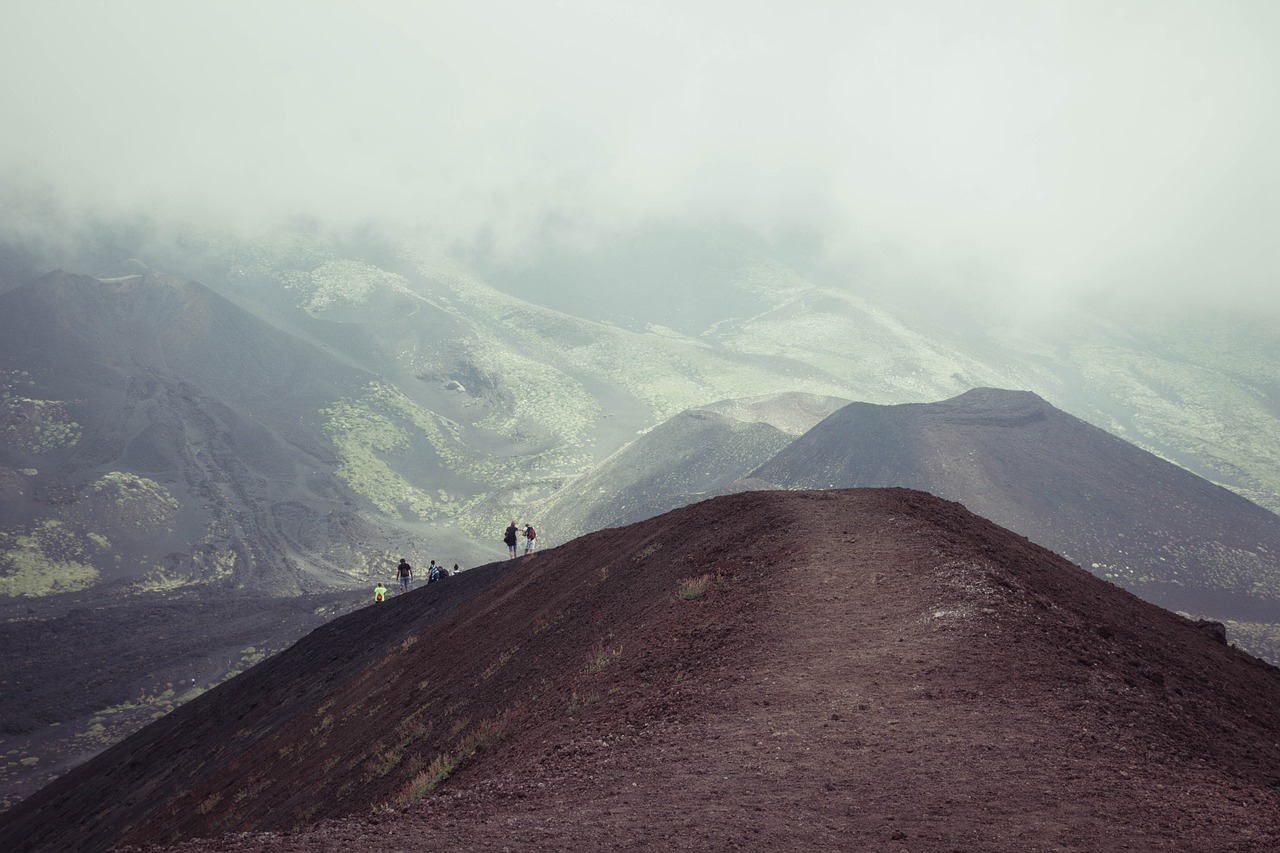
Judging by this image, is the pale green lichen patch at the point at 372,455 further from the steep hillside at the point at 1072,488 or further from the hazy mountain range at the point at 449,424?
the steep hillside at the point at 1072,488

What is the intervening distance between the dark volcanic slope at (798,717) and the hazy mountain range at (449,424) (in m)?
29.3

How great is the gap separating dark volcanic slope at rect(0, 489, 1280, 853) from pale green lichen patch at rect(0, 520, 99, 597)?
157 ft

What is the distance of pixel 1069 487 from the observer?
67500mm

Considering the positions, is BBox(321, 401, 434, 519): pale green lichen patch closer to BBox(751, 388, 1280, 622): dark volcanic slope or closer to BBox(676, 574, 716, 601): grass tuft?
BBox(751, 388, 1280, 622): dark volcanic slope

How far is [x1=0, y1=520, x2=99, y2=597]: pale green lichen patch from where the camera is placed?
59.3 meters

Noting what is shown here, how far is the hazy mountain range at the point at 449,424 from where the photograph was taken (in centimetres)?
6062

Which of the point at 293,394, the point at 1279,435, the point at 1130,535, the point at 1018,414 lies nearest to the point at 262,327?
the point at 293,394

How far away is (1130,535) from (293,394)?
91.0 metres

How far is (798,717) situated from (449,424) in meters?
109

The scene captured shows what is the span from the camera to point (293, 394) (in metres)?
111

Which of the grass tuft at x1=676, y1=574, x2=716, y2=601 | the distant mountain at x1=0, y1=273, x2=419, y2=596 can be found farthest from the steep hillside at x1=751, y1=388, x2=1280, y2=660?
the grass tuft at x1=676, y1=574, x2=716, y2=601

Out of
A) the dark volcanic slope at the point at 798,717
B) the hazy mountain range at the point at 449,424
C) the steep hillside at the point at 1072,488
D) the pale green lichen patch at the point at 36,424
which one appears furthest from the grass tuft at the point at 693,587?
the pale green lichen patch at the point at 36,424

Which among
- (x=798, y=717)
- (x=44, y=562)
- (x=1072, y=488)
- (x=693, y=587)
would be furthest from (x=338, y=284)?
(x=798, y=717)

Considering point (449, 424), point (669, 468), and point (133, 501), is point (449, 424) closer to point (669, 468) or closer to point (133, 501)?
point (669, 468)
